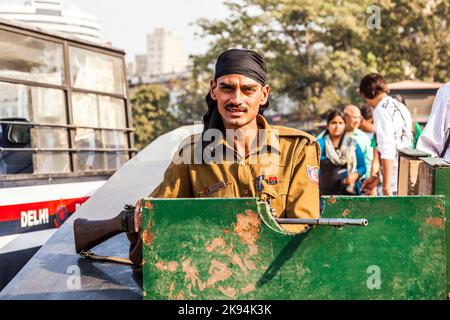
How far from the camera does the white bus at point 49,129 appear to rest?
6199 mm

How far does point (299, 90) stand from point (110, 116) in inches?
892

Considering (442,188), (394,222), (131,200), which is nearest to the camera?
(394,222)

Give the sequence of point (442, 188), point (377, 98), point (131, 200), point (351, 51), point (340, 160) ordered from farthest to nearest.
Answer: point (351, 51) < point (340, 160) < point (377, 98) < point (131, 200) < point (442, 188)

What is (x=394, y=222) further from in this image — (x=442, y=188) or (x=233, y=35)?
(x=233, y=35)

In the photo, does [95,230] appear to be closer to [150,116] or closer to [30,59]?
[30,59]

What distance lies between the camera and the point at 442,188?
2607 mm

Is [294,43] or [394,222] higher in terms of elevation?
[294,43]

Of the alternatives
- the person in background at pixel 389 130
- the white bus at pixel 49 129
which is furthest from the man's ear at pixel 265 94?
the white bus at pixel 49 129

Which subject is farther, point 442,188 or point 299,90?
point 299,90

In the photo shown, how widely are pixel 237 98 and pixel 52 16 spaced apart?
5.69 meters

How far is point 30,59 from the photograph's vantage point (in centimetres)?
710

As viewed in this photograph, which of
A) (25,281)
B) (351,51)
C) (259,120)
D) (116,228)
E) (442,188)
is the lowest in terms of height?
(25,281)

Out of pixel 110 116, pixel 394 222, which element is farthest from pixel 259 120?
pixel 110 116

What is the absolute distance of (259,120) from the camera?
3.28m
